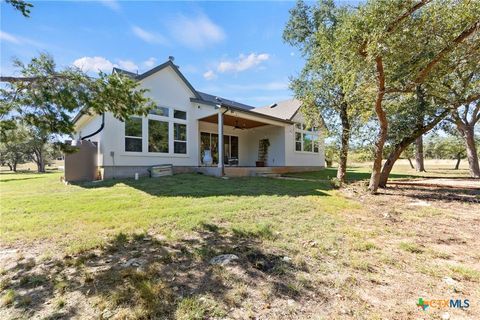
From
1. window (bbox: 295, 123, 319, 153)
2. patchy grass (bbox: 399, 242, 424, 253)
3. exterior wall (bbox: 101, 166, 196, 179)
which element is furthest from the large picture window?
patchy grass (bbox: 399, 242, 424, 253)

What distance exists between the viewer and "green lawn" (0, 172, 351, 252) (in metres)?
4.39

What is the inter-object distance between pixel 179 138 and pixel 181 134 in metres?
0.25

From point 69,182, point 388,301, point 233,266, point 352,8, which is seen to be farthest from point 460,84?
point 69,182

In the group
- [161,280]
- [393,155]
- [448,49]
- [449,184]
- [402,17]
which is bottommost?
[161,280]

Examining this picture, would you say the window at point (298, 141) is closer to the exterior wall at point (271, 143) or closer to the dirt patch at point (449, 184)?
the exterior wall at point (271, 143)

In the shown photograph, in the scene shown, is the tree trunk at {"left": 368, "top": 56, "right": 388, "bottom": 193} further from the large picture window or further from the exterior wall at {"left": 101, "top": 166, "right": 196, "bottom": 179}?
the exterior wall at {"left": 101, "top": 166, "right": 196, "bottom": 179}

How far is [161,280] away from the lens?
2.68m

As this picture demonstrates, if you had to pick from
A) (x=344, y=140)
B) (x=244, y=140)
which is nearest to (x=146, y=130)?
(x=244, y=140)

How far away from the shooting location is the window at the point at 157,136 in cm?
1173

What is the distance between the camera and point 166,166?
11.6m

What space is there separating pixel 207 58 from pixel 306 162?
397 inches

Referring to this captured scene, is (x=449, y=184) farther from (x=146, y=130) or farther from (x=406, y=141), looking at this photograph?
(x=146, y=130)

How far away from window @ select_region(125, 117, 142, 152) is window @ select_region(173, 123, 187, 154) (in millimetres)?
1771

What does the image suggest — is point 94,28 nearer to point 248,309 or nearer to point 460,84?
point 248,309
